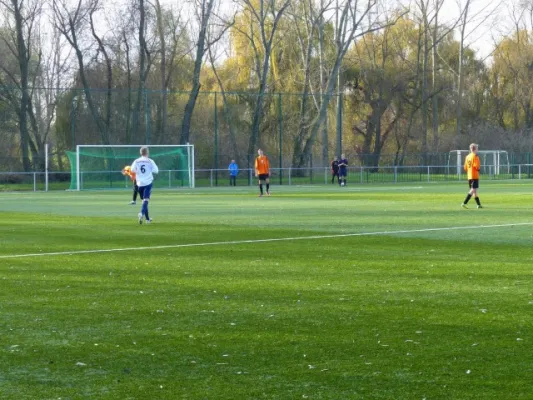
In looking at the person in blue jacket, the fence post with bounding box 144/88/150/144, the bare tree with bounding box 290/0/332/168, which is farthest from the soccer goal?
the bare tree with bounding box 290/0/332/168

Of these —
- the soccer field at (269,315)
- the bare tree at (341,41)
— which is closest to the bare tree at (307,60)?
the bare tree at (341,41)

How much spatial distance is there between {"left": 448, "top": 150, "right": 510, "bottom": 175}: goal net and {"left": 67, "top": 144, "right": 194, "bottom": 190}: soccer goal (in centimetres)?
1753

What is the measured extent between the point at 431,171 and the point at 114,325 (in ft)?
176

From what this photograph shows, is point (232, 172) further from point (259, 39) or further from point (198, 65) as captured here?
point (259, 39)

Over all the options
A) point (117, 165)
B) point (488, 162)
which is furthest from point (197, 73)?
point (488, 162)

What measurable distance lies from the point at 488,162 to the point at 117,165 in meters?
28.5

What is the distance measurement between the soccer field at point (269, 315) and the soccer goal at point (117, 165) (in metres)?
32.0

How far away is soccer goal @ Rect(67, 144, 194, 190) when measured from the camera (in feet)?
166

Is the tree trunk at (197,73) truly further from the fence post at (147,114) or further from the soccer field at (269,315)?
the soccer field at (269,315)

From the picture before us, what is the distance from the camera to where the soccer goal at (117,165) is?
50.5 m

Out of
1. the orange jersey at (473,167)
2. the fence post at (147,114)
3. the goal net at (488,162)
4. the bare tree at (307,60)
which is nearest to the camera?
the orange jersey at (473,167)

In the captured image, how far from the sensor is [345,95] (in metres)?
78.0

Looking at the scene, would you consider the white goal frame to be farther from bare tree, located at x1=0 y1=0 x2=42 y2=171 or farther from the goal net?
the goal net

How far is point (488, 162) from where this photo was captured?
6894 cm
